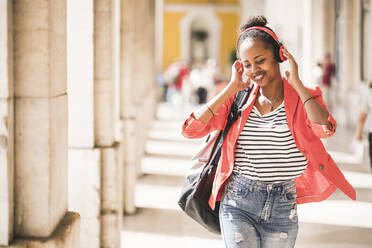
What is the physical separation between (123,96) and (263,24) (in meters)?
4.83

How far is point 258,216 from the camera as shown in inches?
113

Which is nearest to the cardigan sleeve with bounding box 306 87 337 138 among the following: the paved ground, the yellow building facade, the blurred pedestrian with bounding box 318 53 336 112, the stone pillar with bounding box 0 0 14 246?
the stone pillar with bounding box 0 0 14 246

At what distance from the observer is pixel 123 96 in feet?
25.5

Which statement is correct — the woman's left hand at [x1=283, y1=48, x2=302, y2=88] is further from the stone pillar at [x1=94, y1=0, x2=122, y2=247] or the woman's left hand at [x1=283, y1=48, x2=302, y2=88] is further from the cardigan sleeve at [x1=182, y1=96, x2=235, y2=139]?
the stone pillar at [x1=94, y1=0, x2=122, y2=247]

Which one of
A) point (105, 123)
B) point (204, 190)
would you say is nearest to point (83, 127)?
point (105, 123)

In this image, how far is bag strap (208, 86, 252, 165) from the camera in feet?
10.1

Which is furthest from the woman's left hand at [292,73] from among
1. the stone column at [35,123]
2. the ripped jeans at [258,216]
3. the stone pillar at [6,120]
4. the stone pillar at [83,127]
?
the stone pillar at [83,127]

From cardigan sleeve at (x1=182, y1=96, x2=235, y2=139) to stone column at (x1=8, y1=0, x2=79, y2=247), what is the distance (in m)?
0.68

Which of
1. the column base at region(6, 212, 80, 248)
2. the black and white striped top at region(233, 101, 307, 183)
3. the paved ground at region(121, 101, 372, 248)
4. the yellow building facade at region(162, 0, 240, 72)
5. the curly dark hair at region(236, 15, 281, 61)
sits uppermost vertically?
the yellow building facade at region(162, 0, 240, 72)

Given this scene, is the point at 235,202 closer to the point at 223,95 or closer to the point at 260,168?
the point at 260,168

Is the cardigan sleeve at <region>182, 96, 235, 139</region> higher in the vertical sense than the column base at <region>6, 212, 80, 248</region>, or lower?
higher

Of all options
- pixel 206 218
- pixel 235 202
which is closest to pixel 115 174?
pixel 206 218

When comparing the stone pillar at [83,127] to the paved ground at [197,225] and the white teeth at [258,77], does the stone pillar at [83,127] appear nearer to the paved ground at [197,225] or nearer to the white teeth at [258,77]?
the paved ground at [197,225]

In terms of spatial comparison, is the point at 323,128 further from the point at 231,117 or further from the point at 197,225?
the point at 197,225
